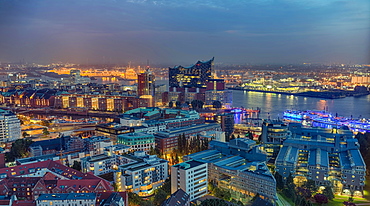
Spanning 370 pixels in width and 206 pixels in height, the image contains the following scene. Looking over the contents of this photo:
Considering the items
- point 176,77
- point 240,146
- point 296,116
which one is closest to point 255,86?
point 176,77

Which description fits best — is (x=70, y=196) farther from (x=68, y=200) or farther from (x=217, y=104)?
(x=217, y=104)

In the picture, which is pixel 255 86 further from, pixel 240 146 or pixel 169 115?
pixel 240 146

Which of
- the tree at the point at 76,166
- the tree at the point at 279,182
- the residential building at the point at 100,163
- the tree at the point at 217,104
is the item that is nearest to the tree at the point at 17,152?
the tree at the point at 76,166

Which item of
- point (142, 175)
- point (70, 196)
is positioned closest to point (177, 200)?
point (142, 175)

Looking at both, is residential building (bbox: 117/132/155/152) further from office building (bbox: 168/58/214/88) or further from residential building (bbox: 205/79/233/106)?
office building (bbox: 168/58/214/88)

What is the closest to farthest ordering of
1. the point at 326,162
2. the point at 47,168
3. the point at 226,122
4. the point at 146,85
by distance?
1. the point at 47,168
2. the point at 326,162
3. the point at 226,122
4. the point at 146,85

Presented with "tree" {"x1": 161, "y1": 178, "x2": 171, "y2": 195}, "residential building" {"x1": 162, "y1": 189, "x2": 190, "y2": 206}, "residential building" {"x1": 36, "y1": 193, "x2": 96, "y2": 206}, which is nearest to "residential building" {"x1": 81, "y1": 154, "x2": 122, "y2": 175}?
"tree" {"x1": 161, "y1": 178, "x2": 171, "y2": 195}

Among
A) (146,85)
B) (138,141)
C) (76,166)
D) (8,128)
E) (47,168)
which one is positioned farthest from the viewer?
(146,85)

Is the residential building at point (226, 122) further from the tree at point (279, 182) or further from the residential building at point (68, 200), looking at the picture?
the residential building at point (68, 200)
